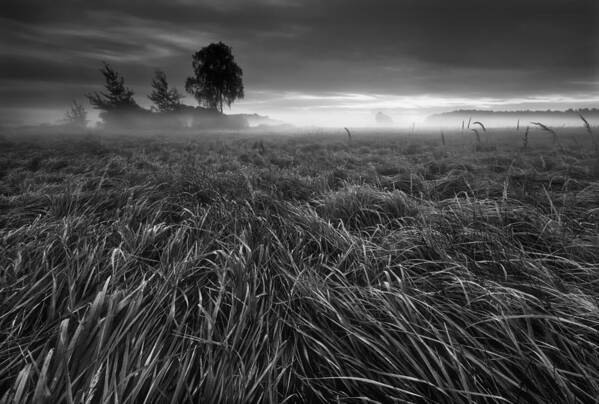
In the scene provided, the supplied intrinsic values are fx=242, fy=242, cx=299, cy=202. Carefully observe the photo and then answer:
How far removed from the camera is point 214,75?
127 ft

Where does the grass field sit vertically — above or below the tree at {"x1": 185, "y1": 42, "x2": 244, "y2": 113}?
below

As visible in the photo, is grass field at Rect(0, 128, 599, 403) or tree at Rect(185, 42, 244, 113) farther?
tree at Rect(185, 42, 244, 113)

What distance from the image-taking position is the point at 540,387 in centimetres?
83

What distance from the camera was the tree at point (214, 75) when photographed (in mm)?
38406

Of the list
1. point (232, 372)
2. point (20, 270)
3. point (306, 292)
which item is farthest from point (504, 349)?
point (20, 270)

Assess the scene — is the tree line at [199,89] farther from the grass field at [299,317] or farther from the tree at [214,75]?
the grass field at [299,317]

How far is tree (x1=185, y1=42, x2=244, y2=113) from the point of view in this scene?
38406 mm

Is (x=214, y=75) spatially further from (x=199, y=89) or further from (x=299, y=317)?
(x=299, y=317)

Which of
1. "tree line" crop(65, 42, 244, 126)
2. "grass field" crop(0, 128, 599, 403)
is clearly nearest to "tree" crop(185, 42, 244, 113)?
"tree line" crop(65, 42, 244, 126)

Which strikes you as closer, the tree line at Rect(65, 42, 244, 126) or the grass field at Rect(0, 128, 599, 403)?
the grass field at Rect(0, 128, 599, 403)

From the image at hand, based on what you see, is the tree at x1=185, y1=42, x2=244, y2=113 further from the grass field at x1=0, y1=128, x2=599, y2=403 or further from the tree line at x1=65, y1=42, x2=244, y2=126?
the grass field at x1=0, y1=128, x2=599, y2=403

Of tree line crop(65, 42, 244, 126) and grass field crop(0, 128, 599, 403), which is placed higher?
tree line crop(65, 42, 244, 126)

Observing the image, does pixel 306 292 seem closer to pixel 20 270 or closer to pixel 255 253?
pixel 255 253

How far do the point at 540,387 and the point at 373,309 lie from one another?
2.00ft
